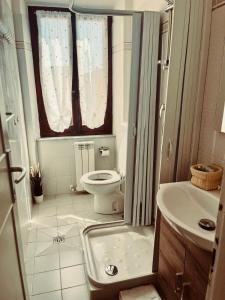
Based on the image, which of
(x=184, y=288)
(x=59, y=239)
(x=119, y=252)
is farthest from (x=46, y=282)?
(x=184, y=288)

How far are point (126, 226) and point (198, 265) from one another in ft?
4.31

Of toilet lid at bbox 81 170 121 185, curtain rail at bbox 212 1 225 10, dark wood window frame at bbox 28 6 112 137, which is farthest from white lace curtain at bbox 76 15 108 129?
curtain rail at bbox 212 1 225 10

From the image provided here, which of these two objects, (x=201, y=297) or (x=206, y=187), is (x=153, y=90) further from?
(x=201, y=297)

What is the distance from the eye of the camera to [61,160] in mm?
2986

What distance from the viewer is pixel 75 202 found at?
2920 mm

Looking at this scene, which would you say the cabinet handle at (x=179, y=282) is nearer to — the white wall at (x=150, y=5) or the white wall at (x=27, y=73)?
the white wall at (x=150, y=5)

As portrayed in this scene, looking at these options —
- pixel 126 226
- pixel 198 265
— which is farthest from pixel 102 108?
pixel 198 265

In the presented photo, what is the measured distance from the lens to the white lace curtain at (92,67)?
2756 millimetres

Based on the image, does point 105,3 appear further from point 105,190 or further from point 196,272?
point 196,272

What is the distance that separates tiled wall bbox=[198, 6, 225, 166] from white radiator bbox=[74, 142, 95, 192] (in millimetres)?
1727

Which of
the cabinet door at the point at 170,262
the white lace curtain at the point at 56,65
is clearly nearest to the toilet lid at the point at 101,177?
the white lace curtain at the point at 56,65

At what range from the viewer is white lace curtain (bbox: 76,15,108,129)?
108 inches

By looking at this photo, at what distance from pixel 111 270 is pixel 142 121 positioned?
1219 millimetres

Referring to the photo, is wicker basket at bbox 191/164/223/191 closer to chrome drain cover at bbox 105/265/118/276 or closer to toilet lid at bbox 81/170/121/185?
chrome drain cover at bbox 105/265/118/276
